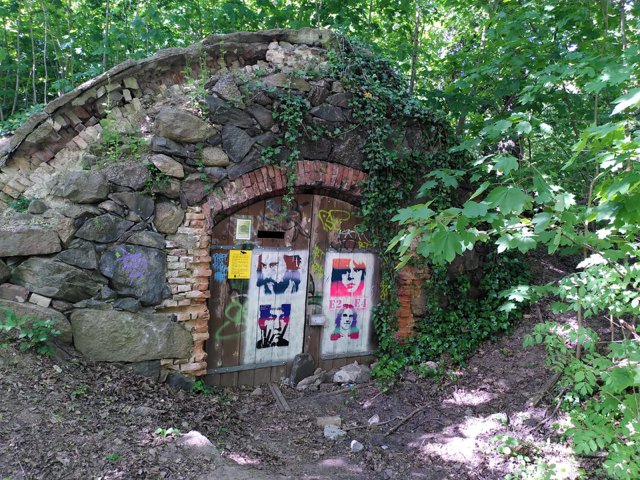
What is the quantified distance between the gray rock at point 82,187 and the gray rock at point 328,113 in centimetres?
222

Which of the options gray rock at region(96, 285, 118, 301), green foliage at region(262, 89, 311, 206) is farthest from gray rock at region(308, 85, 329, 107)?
gray rock at region(96, 285, 118, 301)

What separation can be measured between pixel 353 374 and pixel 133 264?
2692mm

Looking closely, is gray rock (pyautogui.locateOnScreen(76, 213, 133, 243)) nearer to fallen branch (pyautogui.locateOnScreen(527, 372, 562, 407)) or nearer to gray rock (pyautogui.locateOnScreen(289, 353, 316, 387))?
gray rock (pyautogui.locateOnScreen(289, 353, 316, 387))

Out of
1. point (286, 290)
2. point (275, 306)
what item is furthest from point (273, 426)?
point (286, 290)

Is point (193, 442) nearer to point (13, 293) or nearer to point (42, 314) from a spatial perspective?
point (42, 314)

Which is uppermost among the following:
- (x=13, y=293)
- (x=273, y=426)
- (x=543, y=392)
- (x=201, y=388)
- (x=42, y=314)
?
(x=13, y=293)

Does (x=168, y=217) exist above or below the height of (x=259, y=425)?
above

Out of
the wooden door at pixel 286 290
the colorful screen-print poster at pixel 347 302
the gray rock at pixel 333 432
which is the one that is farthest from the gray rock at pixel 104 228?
the gray rock at pixel 333 432

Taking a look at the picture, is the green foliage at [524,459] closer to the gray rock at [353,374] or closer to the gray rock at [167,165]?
the gray rock at [353,374]

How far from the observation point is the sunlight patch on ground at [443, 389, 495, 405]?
14.5 ft

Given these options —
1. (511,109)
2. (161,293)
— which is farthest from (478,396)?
(511,109)

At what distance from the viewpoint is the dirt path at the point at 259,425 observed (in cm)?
283

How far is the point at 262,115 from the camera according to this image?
14.9 feet

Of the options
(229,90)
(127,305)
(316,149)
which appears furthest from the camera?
(316,149)
